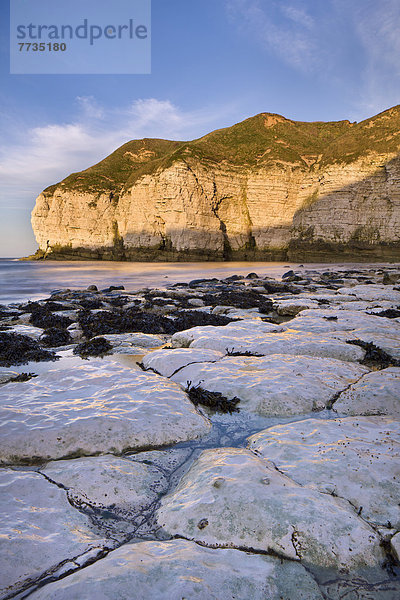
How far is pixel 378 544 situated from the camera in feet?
5.59

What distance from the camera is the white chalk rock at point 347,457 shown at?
2.01 m

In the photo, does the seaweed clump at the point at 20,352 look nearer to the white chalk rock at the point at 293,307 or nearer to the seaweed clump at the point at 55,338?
the seaweed clump at the point at 55,338

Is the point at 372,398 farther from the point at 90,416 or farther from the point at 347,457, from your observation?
the point at 90,416

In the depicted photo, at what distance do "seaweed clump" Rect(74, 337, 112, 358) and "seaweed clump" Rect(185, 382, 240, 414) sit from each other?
7.64ft

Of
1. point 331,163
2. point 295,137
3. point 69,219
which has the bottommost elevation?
point 69,219

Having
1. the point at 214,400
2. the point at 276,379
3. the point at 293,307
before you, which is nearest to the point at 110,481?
the point at 214,400

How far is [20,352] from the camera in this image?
5.39 m

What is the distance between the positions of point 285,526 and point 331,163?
1673 inches

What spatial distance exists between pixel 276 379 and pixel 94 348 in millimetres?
3226

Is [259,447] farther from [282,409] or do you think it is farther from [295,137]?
[295,137]

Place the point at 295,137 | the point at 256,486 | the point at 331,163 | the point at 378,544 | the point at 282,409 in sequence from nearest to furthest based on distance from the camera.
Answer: the point at 378,544
the point at 256,486
the point at 282,409
the point at 331,163
the point at 295,137

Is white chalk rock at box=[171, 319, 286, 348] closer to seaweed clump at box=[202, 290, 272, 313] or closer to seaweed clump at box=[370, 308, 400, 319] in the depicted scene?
seaweed clump at box=[202, 290, 272, 313]

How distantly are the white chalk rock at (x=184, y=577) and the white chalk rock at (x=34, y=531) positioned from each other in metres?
0.16

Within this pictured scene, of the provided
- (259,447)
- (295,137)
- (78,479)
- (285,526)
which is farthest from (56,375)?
(295,137)
